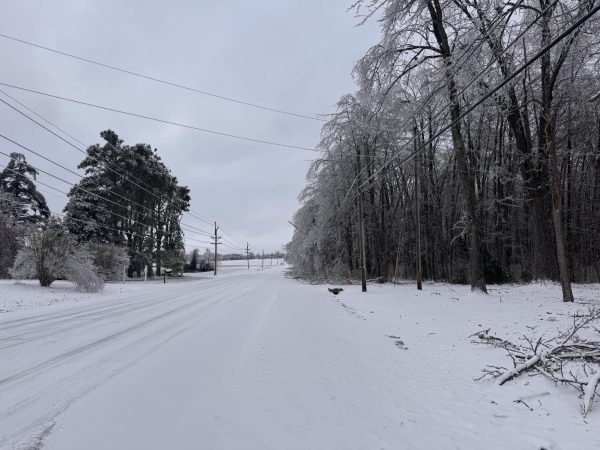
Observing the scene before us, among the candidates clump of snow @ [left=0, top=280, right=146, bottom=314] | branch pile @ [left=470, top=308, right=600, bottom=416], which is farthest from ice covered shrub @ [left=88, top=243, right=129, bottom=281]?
branch pile @ [left=470, top=308, right=600, bottom=416]

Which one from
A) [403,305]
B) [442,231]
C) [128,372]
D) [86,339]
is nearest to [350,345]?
[128,372]

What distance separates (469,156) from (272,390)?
22.3 m

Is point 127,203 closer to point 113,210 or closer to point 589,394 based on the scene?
point 113,210

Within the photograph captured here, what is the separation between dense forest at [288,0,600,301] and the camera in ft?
41.3

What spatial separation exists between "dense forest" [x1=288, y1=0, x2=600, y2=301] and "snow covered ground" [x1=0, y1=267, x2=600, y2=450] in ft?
16.1

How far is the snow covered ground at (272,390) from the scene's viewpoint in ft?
11.6

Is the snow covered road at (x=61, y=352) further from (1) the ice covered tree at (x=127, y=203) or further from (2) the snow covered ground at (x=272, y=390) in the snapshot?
(1) the ice covered tree at (x=127, y=203)

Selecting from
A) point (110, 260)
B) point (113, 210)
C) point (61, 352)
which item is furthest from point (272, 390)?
point (113, 210)

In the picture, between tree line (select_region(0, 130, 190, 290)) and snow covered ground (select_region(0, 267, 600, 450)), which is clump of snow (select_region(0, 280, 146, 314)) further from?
tree line (select_region(0, 130, 190, 290))

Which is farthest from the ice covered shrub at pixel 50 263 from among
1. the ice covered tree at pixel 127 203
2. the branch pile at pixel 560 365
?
the branch pile at pixel 560 365

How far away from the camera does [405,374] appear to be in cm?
574

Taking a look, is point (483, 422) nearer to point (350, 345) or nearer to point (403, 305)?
point (350, 345)

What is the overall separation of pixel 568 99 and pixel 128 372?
1888 centimetres

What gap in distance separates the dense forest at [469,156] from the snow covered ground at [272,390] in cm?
490
